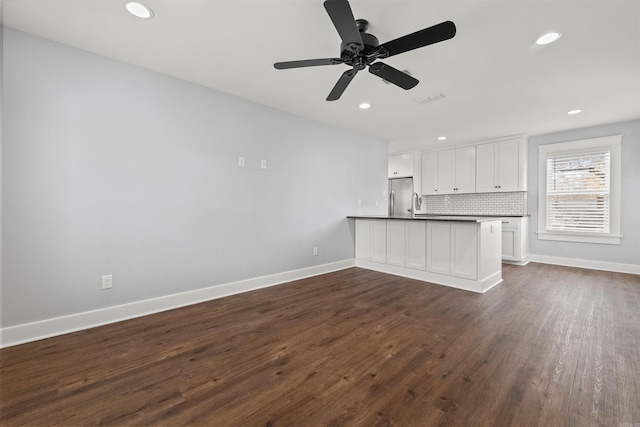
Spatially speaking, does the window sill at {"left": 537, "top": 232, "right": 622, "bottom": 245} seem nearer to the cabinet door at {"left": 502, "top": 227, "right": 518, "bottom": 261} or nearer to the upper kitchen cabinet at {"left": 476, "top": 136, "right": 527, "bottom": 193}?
the cabinet door at {"left": 502, "top": 227, "right": 518, "bottom": 261}

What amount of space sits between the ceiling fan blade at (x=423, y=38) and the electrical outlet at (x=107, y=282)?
123 inches

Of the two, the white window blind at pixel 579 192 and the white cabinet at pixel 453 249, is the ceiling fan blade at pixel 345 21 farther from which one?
the white window blind at pixel 579 192

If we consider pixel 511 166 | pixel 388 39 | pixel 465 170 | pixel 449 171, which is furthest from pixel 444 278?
pixel 449 171

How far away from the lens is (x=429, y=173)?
6.63 meters

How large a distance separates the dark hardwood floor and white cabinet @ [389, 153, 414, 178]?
14.1 ft

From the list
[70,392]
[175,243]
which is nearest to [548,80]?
[175,243]

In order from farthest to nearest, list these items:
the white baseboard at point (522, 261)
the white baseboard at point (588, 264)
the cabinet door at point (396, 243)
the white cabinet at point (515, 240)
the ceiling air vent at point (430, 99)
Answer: the white baseboard at point (522, 261) → the white cabinet at point (515, 240) → the white baseboard at point (588, 264) → the cabinet door at point (396, 243) → the ceiling air vent at point (430, 99)

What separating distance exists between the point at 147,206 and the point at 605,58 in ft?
15.5

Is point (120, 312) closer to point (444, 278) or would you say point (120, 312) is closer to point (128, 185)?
point (128, 185)

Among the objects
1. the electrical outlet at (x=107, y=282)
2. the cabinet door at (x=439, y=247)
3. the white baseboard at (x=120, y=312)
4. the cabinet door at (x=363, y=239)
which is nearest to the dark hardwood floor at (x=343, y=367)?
the white baseboard at (x=120, y=312)

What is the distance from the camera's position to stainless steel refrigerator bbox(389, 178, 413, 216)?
6797 millimetres

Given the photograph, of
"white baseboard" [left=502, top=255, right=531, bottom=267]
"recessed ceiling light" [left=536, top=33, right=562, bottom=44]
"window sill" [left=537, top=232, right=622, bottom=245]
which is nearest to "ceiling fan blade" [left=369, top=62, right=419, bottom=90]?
"recessed ceiling light" [left=536, top=33, right=562, bottom=44]

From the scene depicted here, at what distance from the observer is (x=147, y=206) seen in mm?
2762

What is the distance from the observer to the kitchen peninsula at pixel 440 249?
11.3ft
